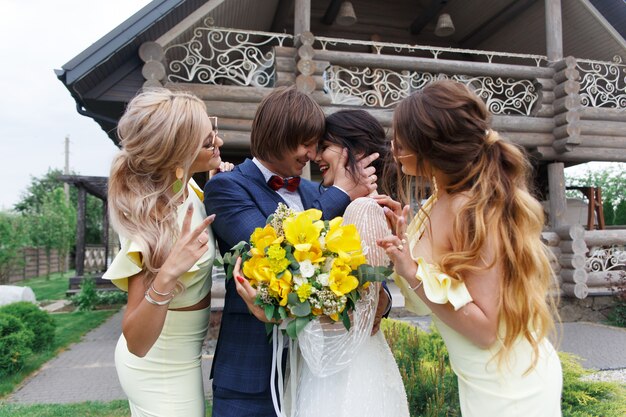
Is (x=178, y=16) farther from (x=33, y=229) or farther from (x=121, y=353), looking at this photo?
(x=33, y=229)

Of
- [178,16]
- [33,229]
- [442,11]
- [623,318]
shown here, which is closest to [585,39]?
[442,11]

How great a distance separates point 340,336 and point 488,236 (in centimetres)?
59

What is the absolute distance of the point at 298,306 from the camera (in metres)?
1.41

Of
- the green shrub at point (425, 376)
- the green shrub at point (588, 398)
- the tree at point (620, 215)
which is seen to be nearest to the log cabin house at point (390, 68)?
the green shrub at point (425, 376)

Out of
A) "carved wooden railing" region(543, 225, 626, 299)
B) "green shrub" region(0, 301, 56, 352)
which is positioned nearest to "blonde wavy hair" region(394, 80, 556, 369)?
"green shrub" region(0, 301, 56, 352)

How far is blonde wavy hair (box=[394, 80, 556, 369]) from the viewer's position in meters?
1.49

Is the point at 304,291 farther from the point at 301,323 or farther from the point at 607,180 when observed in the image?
the point at 607,180

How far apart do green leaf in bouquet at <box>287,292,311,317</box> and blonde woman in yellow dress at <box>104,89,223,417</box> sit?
0.39 m

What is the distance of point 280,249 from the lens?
4.62ft

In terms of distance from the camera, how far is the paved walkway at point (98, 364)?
208 inches

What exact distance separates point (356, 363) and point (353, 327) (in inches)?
5.7

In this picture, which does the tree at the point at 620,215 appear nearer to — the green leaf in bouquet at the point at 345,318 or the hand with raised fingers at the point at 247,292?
the green leaf in bouquet at the point at 345,318

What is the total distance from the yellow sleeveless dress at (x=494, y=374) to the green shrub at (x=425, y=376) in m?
1.72

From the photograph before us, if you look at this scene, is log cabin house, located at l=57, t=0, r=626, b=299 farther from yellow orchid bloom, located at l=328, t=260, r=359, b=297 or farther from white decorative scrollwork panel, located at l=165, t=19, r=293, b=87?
yellow orchid bloom, located at l=328, t=260, r=359, b=297
